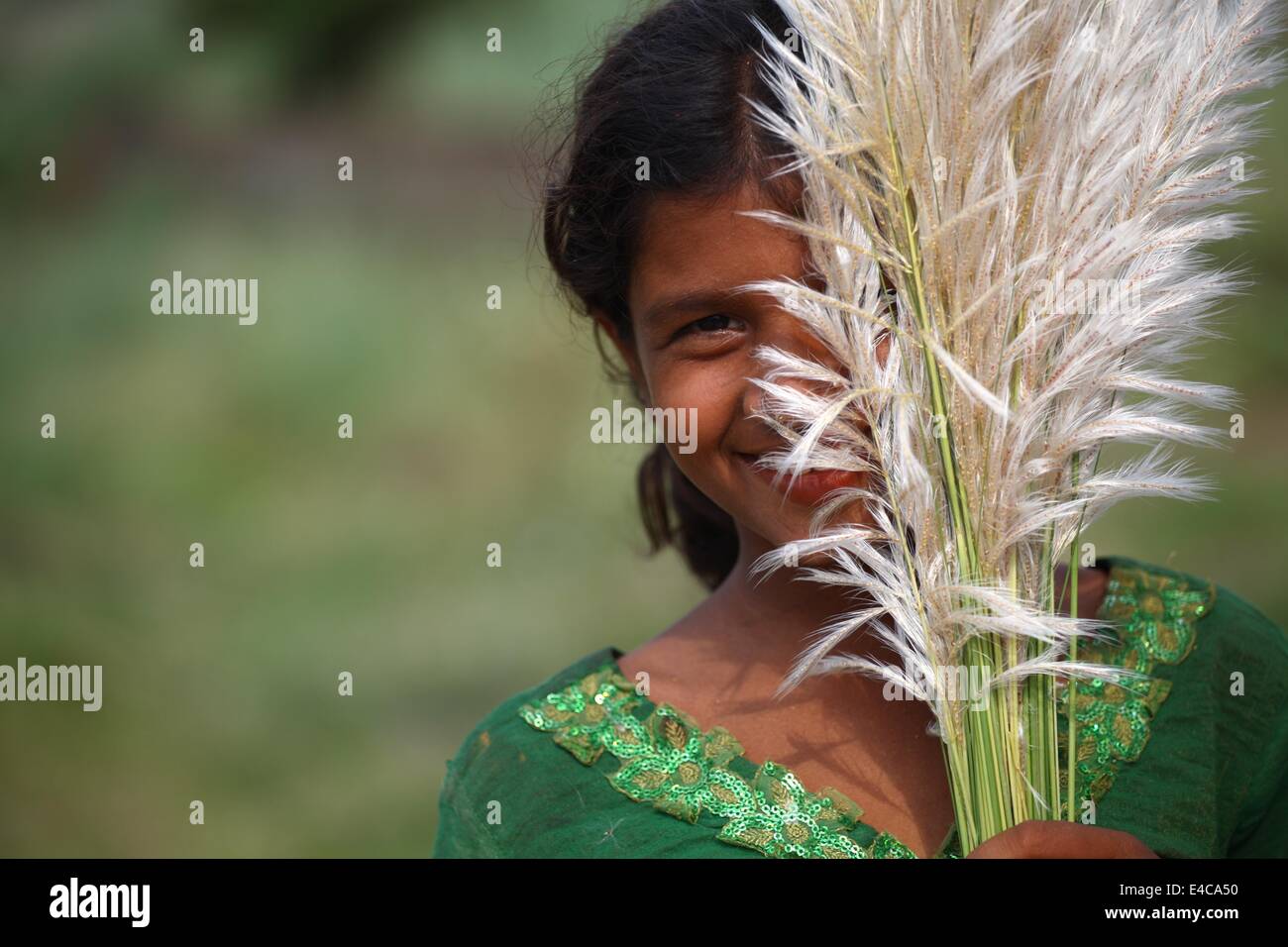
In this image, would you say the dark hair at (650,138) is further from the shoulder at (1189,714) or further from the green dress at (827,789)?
the shoulder at (1189,714)

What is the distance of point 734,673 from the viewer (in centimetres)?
141

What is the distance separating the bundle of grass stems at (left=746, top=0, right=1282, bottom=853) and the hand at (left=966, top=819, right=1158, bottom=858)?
0.05 metres

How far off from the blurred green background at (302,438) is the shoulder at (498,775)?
Answer: 1896 mm

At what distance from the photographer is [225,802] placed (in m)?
Result: 3.55

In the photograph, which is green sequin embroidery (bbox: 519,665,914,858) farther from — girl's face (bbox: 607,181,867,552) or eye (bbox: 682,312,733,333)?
eye (bbox: 682,312,733,333)

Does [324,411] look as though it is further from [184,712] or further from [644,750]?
[644,750]

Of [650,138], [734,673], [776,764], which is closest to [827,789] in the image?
[776,764]

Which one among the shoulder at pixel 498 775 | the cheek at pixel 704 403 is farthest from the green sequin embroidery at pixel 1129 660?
the shoulder at pixel 498 775

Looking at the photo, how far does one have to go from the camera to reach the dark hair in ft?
4.01

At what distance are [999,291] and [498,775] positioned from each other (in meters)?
0.80

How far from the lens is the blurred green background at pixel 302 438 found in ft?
11.9

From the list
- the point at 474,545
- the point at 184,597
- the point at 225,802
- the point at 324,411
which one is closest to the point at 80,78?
the point at 324,411

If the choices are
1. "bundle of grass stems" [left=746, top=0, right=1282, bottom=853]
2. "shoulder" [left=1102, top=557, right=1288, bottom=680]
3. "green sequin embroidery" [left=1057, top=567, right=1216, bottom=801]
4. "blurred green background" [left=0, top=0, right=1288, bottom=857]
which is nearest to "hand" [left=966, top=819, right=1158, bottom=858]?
"bundle of grass stems" [left=746, top=0, right=1282, bottom=853]

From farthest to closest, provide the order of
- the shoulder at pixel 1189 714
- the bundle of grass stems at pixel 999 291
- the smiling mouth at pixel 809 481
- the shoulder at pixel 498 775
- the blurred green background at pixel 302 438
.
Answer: the blurred green background at pixel 302 438, the shoulder at pixel 498 775, the shoulder at pixel 1189 714, the smiling mouth at pixel 809 481, the bundle of grass stems at pixel 999 291
